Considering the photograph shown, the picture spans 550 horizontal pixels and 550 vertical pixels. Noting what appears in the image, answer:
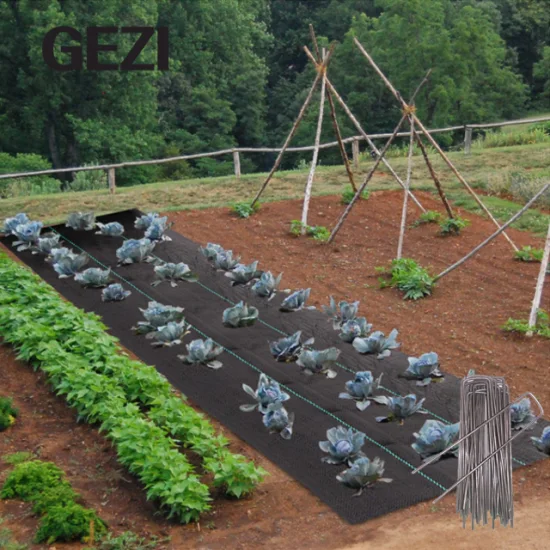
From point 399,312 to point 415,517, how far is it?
14.9ft

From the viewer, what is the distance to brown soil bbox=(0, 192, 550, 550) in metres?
6.78

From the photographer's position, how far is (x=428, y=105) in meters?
37.2

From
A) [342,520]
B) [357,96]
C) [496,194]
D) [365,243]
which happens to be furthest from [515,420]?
[357,96]

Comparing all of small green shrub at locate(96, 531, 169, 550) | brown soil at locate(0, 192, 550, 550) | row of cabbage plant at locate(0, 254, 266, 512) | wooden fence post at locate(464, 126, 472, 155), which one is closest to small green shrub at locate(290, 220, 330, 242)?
brown soil at locate(0, 192, 550, 550)

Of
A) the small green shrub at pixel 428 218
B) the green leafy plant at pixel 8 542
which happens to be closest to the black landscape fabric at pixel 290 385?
the green leafy plant at pixel 8 542

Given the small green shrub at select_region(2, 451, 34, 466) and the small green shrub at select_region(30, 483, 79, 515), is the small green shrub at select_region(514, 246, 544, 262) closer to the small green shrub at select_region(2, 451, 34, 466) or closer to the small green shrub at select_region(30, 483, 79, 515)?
the small green shrub at select_region(2, 451, 34, 466)

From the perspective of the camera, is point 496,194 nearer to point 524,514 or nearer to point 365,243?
point 365,243

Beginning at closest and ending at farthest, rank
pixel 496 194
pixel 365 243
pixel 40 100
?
pixel 365 243 < pixel 496 194 < pixel 40 100

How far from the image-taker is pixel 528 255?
13.0 meters

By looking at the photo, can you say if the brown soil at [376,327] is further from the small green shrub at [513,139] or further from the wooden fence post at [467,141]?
the small green shrub at [513,139]

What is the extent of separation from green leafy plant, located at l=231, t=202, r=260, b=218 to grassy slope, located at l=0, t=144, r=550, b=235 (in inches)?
34.5

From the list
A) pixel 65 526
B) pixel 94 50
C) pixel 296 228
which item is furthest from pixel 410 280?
pixel 94 50

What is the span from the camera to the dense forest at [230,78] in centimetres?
3444

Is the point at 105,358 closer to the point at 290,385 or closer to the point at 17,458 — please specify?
the point at 17,458
